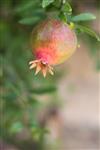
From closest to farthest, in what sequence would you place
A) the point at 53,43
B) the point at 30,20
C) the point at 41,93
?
the point at 53,43, the point at 30,20, the point at 41,93

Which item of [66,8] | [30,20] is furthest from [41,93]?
[66,8]

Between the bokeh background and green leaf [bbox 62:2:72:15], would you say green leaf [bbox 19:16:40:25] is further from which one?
green leaf [bbox 62:2:72:15]

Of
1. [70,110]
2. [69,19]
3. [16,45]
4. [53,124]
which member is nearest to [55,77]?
[16,45]

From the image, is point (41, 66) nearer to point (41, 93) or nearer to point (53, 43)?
point (53, 43)

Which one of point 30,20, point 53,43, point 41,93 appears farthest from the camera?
point 41,93

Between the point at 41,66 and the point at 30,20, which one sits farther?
the point at 30,20

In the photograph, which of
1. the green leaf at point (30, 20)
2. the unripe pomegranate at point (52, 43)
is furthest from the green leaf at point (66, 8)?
the green leaf at point (30, 20)

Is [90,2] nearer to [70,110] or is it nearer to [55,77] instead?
[55,77]
